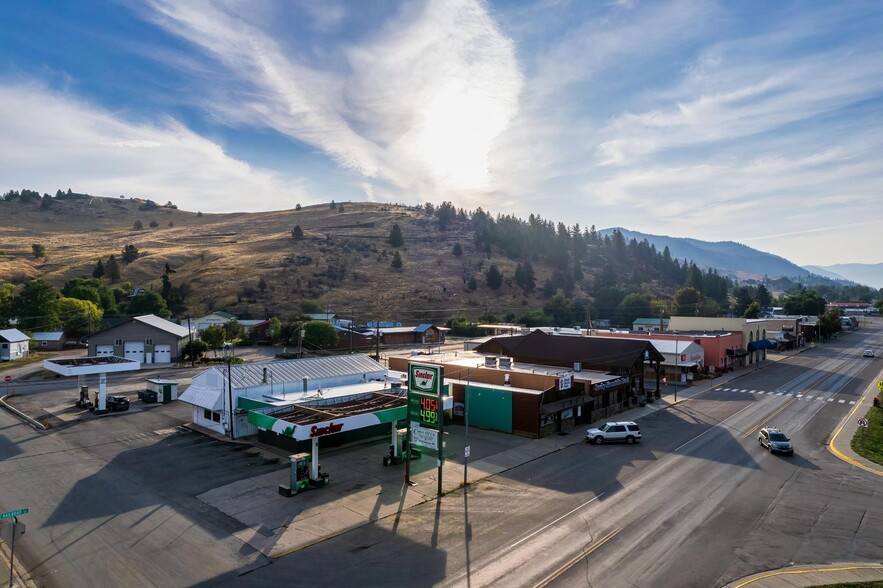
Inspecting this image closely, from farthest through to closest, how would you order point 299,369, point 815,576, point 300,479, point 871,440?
point 299,369 → point 871,440 → point 300,479 → point 815,576

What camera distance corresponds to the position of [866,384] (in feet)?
196

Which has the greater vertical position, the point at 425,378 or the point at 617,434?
the point at 425,378

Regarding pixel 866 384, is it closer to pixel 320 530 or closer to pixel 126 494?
pixel 320 530

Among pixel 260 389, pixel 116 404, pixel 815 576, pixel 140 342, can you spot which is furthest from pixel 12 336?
pixel 815 576

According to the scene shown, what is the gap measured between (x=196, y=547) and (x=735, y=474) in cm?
2755

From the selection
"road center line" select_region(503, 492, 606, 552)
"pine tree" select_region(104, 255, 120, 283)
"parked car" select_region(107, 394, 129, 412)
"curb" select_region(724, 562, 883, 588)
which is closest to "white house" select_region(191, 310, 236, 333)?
"pine tree" select_region(104, 255, 120, 283)

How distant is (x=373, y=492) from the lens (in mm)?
25750

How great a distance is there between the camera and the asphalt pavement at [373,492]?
1845 centimetres

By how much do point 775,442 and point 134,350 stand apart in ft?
248

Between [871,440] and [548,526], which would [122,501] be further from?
[871,440]

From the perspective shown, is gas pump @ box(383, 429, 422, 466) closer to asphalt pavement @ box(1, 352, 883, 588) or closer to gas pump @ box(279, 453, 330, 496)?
asphalt pavement @ box(1, 352, 883, 588)

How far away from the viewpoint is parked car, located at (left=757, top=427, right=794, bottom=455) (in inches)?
1267

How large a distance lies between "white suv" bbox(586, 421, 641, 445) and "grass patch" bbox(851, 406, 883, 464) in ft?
45.3

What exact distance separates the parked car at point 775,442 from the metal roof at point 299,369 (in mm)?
28665
